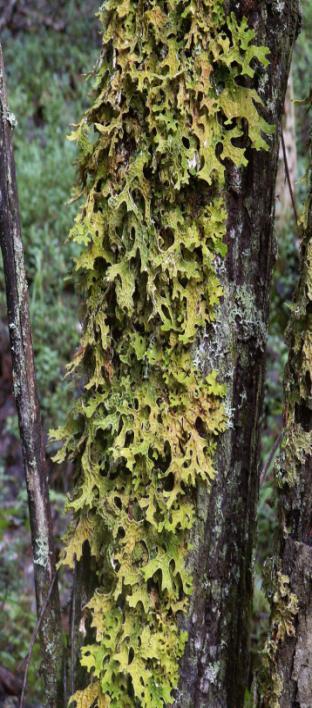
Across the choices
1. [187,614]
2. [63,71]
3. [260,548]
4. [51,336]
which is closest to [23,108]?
[63,71]

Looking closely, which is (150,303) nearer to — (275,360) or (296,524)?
(296,524)

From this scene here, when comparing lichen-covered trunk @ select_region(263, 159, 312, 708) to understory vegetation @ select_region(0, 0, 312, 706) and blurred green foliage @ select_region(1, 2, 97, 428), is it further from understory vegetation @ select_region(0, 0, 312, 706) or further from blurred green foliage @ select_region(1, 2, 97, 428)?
blurred green foliage @ select_region(1, 2, 97, 428)

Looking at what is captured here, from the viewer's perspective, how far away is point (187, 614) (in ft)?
5.21

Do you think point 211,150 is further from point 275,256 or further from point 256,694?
point 256,694

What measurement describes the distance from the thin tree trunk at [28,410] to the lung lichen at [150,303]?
0.42 ft

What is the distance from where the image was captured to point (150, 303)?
4.93 feet

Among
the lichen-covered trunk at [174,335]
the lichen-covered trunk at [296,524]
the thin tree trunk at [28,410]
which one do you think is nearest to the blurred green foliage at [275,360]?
the thin tree trunk at [28,410]

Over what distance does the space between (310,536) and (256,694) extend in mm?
465

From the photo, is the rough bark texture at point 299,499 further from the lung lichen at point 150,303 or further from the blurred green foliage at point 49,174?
the blurred green foliage at point 49,174

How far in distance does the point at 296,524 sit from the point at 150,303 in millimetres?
578

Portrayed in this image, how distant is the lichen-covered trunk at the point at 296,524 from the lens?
53.6 inches

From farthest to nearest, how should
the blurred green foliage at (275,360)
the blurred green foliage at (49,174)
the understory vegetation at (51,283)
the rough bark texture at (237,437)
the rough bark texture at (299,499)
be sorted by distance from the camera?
the blurred green foliage at (49,174) → the blurred green foliage at (275,360) → the understory vegetation at (51,283) → the rough bark texture at (237,437) → the rough bark texture at (299,499)

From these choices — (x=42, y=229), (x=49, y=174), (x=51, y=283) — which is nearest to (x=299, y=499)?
(x=51, y=283)

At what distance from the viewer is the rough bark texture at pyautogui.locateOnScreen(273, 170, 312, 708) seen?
4.46 feet
